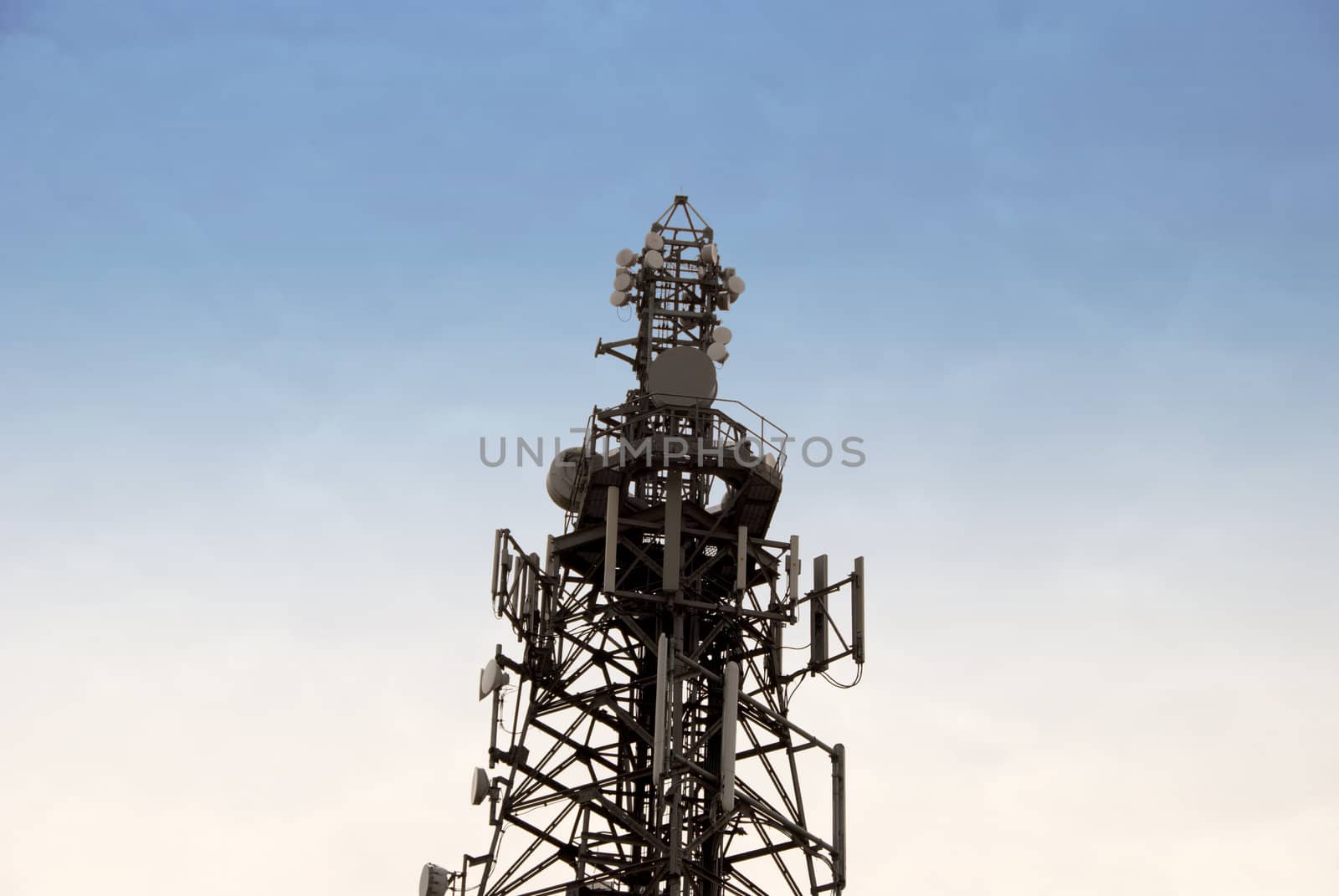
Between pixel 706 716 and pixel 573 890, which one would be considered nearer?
pixel 573 890

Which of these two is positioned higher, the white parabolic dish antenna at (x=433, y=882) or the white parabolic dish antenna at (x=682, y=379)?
the white parabolic dish antenna at (x=682, y=379)

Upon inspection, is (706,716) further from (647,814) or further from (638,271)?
(638,271)

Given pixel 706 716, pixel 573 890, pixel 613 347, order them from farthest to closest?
pixel 613 347 → pixel 706 716 → pixel 573 890

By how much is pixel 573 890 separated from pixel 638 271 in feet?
61.7

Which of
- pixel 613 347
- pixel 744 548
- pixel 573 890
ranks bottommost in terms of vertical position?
pixel 573 890

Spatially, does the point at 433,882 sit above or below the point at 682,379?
below

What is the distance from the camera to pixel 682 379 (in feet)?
185

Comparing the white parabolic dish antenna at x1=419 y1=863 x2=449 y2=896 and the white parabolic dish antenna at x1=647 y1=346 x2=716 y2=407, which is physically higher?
the white parabolic dish antenna at x1=647 y1=346 x2=716 y2=407

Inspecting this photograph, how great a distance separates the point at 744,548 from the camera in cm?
5462

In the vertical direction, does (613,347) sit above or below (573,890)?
above

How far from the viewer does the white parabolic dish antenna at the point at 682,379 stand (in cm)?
5606

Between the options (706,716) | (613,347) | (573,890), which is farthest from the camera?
(613,347)

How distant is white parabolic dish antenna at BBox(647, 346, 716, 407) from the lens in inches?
2207

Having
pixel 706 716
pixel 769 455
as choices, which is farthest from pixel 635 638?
pixel 769 455
